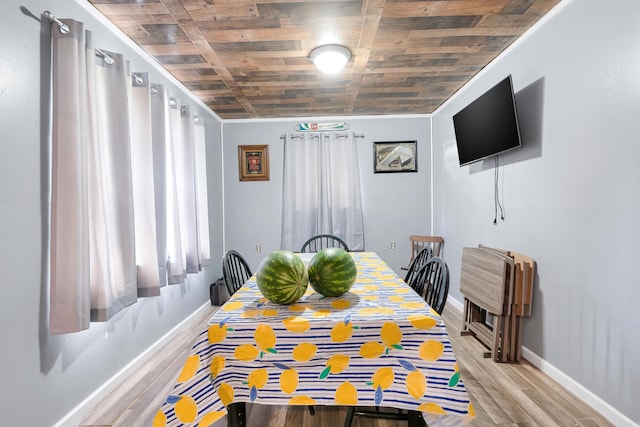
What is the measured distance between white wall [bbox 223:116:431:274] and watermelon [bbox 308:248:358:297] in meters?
3.10

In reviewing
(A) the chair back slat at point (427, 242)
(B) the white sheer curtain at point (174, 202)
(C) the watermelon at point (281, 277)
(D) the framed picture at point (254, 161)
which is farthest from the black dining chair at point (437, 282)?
(D) the framed picture at point (254, 161)

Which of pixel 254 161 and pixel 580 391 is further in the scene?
pixel 254 161

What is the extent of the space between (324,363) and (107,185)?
1.73 m

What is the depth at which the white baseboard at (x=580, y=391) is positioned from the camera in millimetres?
1621

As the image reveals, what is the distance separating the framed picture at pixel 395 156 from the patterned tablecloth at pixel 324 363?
3.41 meters

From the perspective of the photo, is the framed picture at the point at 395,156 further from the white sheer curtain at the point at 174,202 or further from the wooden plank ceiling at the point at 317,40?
the white sheer curtain at the point at 174,202

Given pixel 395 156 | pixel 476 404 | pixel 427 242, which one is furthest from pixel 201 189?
pixel 476 404

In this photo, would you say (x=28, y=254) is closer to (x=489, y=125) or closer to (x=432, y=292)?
(x=432, y=292)

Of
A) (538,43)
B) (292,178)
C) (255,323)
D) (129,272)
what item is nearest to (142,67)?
(129,272)

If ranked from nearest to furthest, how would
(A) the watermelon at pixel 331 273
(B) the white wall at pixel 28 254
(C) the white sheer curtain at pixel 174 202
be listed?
(A) the watermelon at pixel 331 273 → (B) the white wall at pixel 28 254 → (C) the white sheer curtain at pixel 174 202

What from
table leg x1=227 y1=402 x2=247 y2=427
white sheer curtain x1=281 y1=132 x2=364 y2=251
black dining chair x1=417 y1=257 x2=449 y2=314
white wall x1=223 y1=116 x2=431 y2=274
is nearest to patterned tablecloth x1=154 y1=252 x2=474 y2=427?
table leg x1=227 y1=402 x2=247 y2=427

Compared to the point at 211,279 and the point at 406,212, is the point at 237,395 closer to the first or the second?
the point at 211,279

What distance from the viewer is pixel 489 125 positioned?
2.60 m

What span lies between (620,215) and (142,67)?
328 cm
